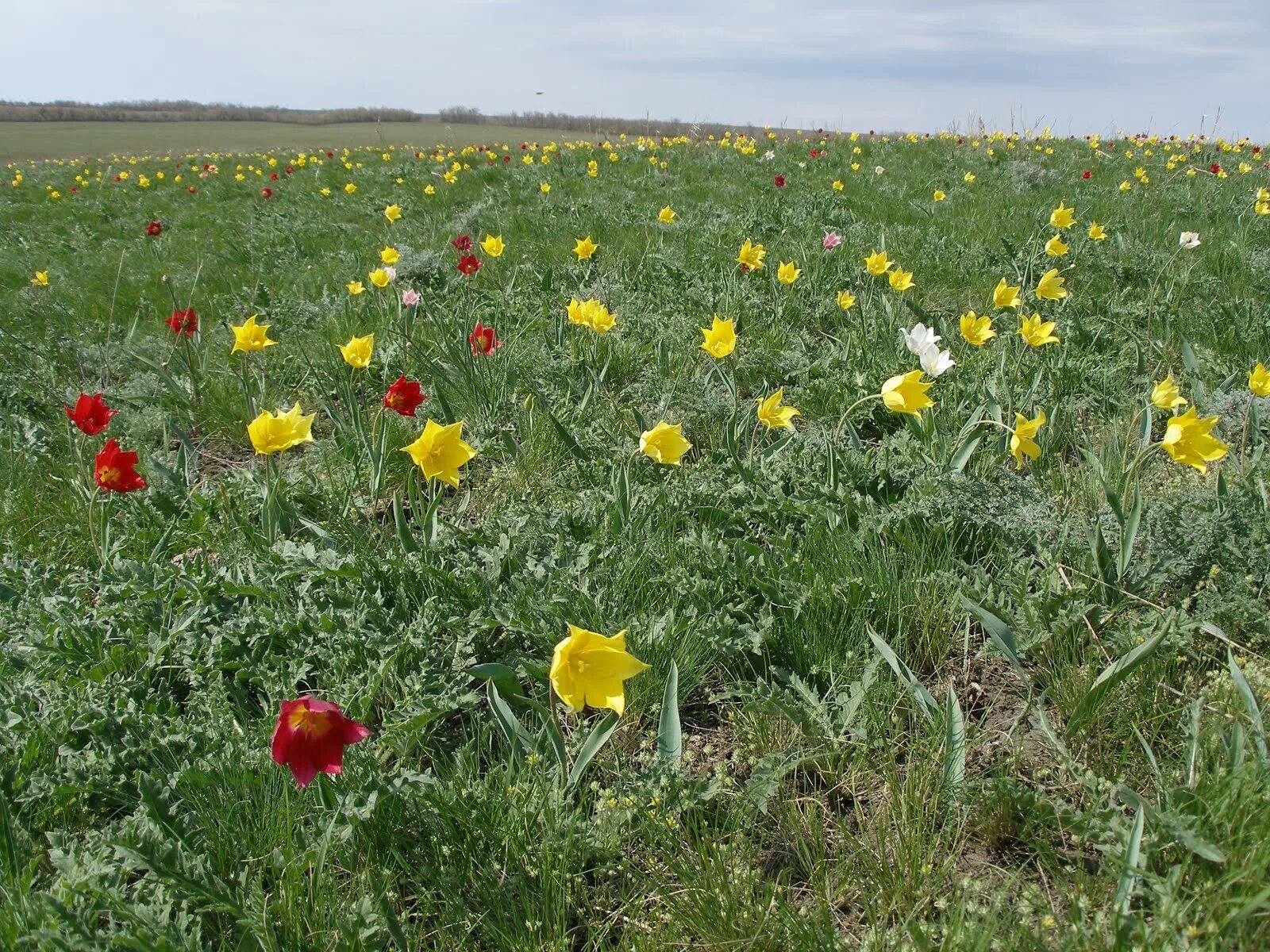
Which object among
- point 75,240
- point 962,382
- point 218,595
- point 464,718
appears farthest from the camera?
point 75,240

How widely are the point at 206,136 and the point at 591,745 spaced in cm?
2985

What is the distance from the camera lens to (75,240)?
23.7 feet

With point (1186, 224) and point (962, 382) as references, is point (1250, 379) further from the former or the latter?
point (1186, 224)

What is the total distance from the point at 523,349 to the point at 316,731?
8.39ft

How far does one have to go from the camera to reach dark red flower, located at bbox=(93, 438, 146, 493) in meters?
2.02

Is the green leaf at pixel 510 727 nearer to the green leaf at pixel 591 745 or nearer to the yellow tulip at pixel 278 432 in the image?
the green leaf at pixel 591 745

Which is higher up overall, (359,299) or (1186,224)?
(1186,224)

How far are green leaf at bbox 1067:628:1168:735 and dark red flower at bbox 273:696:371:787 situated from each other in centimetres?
150

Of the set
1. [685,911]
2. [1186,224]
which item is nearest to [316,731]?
[685,911]

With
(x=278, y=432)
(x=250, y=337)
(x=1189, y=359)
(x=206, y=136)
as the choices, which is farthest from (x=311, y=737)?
(x=206, y=136)

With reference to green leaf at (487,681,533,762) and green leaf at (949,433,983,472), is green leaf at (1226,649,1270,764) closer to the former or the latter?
green leaf at (949,433,983,472)

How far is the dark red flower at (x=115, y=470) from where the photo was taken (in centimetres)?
202

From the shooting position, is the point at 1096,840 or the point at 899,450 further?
the point at 899,450

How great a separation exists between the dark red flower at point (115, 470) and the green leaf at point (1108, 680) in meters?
2.44
